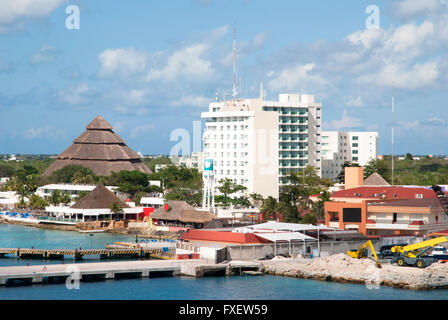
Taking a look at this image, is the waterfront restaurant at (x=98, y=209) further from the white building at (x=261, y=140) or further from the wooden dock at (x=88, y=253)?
the wooden dock at (x=88, y=253)

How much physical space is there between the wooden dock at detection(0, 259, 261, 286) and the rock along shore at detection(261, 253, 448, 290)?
3.10m

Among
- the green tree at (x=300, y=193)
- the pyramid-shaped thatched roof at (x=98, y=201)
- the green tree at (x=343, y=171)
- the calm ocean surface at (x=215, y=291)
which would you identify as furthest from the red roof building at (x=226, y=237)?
the green tree at (x=343, y=171)

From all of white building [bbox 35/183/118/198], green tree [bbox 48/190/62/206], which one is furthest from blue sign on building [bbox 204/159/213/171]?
white building [bbox 35/183/118/198]

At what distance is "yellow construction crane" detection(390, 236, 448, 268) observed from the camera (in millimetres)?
61938

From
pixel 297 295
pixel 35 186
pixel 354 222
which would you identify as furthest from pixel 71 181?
pixel 297 295

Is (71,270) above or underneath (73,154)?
underneath

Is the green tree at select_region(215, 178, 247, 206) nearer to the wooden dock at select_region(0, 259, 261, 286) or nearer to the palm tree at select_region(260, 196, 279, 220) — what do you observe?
the palm tree at select_region(260, 196, 279, 220)

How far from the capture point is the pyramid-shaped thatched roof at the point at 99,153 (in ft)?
486

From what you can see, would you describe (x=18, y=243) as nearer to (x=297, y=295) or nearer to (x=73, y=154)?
(x=297, y=295)

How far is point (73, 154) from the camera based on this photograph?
494 feet

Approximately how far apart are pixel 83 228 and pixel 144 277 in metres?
44.7

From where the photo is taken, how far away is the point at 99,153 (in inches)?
5891

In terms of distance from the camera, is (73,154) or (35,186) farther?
(73,154)
